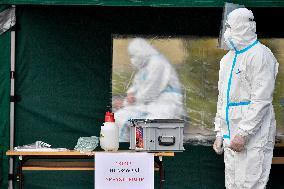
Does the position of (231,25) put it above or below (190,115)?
above

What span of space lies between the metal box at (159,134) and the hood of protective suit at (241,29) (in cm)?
88

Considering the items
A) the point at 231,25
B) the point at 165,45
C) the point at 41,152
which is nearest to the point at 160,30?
the point at 165,45

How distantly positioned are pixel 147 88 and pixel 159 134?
47.1 inches

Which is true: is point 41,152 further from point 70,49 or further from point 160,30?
point 160,30

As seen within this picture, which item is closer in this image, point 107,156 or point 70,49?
point 107,156

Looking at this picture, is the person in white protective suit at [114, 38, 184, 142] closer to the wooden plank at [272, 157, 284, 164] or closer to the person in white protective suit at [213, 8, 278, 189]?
the wooden plank at [272, 157, 284, 164]

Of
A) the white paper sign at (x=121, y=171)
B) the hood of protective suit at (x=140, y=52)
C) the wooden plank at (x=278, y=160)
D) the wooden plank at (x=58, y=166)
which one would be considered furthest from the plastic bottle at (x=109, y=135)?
the wooden plank at (x=278, y=160)

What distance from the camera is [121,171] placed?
5.86 meters

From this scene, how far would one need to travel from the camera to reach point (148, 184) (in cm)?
586

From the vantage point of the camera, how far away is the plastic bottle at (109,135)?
5.95 m

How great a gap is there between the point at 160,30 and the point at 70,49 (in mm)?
968

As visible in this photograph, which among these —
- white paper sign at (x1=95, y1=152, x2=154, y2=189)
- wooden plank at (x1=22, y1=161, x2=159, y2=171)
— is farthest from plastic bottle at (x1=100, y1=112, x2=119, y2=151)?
wooden plank at (x1=22, y1=161, x2=159, y2=171)

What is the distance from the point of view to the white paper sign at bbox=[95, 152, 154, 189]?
19.2 feet

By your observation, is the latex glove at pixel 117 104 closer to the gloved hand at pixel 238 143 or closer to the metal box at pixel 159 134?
the metal box at pixel 159 134
